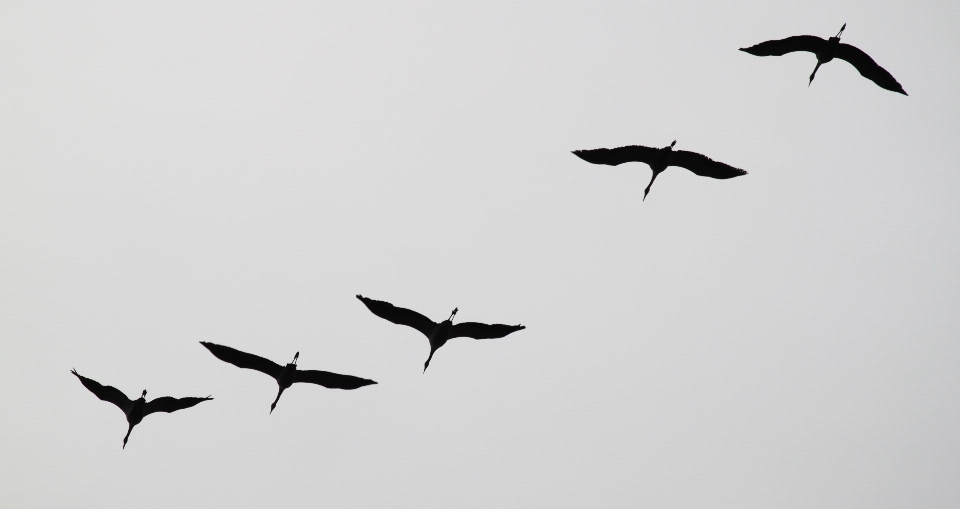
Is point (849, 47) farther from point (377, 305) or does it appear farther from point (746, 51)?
point (377, 305)

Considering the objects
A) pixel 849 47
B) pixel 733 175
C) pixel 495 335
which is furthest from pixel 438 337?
pixel 849 47

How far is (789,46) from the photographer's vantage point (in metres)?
30.3

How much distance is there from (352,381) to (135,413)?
28.1 feet

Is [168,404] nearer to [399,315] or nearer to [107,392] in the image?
[107,392]

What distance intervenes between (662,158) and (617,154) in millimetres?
1791

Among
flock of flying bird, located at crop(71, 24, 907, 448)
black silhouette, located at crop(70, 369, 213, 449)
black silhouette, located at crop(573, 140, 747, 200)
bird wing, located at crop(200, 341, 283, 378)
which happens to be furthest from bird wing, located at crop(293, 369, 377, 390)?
black silhouette, located at crop(573, 140, 747, 200)

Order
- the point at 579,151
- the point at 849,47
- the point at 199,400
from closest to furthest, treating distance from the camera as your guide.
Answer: the point at 579,151 < the point at 849,47 < the point at 199,400

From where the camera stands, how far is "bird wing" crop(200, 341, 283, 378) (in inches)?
1255

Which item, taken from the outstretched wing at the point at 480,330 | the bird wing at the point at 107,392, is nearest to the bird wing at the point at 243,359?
the bird wing at the point at 107,392

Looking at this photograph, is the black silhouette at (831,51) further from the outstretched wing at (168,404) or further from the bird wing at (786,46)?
the outstretched wing at (168,404)

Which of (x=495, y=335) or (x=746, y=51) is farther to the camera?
(x=495, y=335)

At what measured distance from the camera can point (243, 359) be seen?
107 feet

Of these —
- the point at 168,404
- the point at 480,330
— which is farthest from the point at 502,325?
the point at 168,404

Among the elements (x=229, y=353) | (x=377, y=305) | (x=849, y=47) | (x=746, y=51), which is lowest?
(x=229, y=353)
